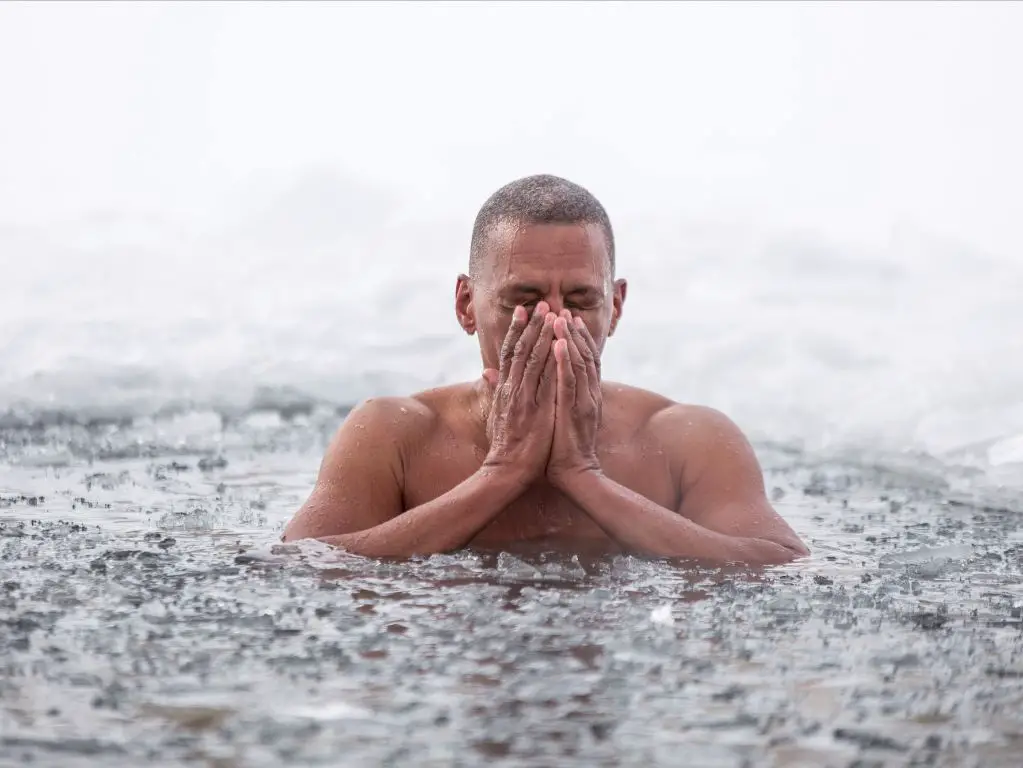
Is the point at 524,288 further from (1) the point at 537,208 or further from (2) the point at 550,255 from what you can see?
(1) the point at 537,208

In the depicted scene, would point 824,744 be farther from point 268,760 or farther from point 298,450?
point 298,450

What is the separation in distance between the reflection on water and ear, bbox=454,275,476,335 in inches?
37.7

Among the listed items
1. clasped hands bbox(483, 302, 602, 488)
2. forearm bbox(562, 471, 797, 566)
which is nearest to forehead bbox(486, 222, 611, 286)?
clasped hands bbox(483, 302, 602, 488)

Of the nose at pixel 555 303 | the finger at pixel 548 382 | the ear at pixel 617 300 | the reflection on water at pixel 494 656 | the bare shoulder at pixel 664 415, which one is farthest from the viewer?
the ear at pixel 617 300

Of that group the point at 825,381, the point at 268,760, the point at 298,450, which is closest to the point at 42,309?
the point at 298,450

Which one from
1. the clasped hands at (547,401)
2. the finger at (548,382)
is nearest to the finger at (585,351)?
the clasped hands at (547,401)

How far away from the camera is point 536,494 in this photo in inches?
203

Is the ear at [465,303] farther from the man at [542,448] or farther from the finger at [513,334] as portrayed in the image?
the finger at [513,334]

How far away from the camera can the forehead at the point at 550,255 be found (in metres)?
4.94

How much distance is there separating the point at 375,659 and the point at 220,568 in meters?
1.36

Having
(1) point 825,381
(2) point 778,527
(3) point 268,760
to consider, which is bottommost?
(3) point 268,760

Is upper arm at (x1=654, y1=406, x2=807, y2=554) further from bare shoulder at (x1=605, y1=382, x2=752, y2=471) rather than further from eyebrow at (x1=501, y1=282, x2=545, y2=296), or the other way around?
eyebrow at (x1=501, y1=282, x2=545, y2=296)

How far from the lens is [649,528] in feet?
15.4

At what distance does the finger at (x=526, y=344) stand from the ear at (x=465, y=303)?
55 centimetres
